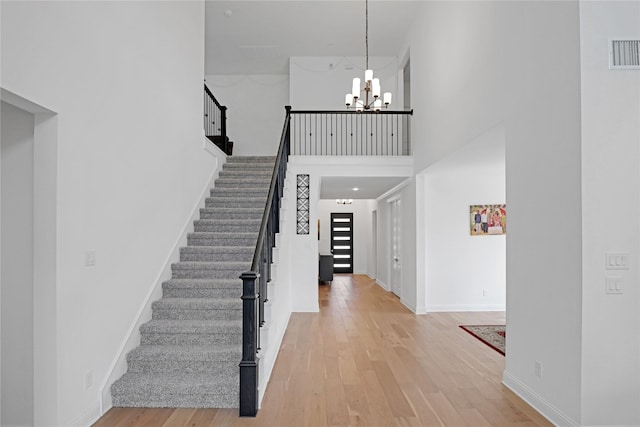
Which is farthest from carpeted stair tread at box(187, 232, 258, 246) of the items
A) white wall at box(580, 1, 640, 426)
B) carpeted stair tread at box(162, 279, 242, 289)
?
white wall at box(580, 1, 640, 426)

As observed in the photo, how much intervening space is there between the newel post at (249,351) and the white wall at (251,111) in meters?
7.24

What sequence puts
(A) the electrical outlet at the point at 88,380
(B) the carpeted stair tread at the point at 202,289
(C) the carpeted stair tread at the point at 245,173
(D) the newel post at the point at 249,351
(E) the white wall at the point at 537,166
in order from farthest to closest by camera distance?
(C) the carpeted stair tread at the point at 245,173 < (B) the carpeted stair tread at the point at 202,289 < (D) the newel post at the point at 249,351 < (A) the electrical outlet at the point at 88,380 < (E) the white wall at the point at 537,166

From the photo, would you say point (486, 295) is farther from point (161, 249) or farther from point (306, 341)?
point (161, 249)

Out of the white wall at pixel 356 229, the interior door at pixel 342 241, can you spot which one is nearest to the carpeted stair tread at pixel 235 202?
the white wall at pixel 356 229

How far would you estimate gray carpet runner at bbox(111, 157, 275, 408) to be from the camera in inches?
135

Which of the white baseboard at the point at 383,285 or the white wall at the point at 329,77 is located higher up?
the white wall at the point at 329,77

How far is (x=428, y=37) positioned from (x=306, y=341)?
16.7ft

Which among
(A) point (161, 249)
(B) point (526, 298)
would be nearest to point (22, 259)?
(A) point (161, 249)

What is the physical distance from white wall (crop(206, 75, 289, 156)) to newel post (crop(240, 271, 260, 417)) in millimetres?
7242

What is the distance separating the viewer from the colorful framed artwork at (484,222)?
7.50 m

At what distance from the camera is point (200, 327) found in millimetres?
4039

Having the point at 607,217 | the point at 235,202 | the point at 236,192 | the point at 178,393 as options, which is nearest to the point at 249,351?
the point at 178,393

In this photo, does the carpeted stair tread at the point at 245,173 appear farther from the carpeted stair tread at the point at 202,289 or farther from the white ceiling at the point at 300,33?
the carpeted stair tread at the point at 202,289

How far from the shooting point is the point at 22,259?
282 cm
